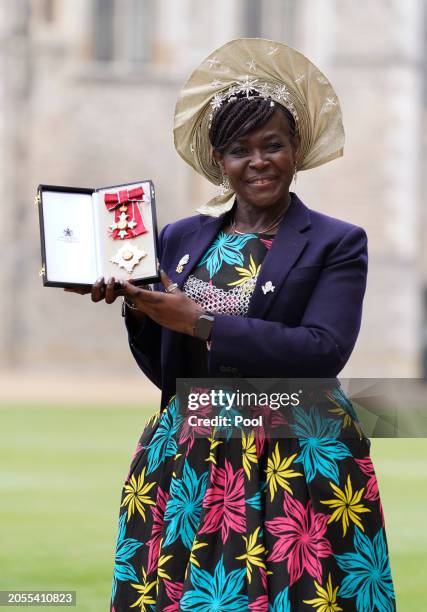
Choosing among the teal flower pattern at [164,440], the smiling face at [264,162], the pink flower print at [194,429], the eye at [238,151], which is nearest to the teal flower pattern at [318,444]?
the pink flower print at [194,429]

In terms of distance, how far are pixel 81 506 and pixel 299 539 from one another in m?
5.57

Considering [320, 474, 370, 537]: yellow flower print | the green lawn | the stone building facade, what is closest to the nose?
[320, 474, 370, 537]: yellow flower print

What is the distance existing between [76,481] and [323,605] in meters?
6.78

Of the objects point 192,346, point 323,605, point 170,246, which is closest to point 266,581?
point 323,605

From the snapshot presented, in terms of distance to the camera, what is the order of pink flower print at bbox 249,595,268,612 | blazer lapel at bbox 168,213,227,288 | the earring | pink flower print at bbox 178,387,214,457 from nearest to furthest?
1. pink flower print at bbox 249,595,268,612
2. pink flower print at bbox 178,387,214,457
3. blazer lapel at bbox 168,213,227,288
4. the earring

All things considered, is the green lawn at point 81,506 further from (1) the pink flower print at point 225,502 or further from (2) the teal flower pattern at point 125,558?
(1) the pink flower print at point 225,502

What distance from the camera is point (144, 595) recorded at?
9.84 feet

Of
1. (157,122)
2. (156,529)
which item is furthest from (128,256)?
(157,122)

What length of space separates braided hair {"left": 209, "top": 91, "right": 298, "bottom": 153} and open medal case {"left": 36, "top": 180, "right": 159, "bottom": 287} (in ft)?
0.81

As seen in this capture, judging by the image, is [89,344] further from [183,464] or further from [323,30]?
[183,464]

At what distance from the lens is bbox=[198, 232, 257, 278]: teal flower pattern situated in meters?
3.06

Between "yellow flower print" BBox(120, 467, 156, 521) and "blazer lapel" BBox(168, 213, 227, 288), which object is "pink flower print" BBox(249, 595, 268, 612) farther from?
"blazer lapel" BBox(168, 213, 227, 288)

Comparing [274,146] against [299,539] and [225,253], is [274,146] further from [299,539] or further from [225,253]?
[299,539]

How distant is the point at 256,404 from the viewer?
116 inches
